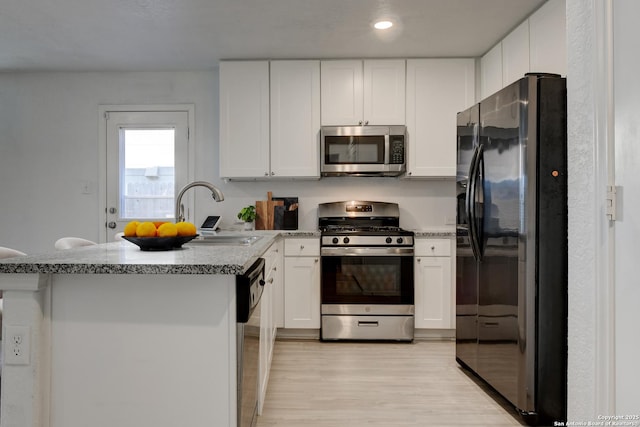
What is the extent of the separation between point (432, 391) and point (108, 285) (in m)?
1.99

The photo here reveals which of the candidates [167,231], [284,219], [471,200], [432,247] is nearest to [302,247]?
[284,219]

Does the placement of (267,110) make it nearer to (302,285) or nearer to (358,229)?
(358,229)

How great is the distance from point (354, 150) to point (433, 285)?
132 cm

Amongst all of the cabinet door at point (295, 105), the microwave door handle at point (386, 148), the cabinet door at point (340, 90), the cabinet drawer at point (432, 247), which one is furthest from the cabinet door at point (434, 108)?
the cabinet door at point (295, 105)

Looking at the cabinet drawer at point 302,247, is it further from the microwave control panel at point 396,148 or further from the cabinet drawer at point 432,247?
the microwave control panel at point 396,148

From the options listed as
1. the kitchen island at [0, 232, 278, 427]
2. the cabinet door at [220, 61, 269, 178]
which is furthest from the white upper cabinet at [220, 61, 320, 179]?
the kitchen island at [0, 232, 278, 427]

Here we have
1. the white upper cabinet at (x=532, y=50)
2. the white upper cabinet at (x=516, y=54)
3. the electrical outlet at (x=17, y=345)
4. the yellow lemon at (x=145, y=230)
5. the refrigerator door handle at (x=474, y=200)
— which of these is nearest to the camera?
the electrical outlet at (x=17, y=345)

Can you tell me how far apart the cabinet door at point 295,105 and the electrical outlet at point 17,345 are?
2705mm

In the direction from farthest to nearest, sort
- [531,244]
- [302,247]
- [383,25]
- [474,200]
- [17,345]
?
[302,247] < [383,25] < [474,200] < [531,244] < [17,345]

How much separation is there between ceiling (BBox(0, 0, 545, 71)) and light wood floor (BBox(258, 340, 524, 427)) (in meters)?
2.41

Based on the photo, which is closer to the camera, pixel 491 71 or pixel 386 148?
pixel 491 71

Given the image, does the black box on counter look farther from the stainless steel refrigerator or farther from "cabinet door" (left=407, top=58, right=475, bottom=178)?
the stainless steel refrigerator

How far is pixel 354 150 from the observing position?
153 inches

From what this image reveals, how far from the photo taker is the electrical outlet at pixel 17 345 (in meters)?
1.47
